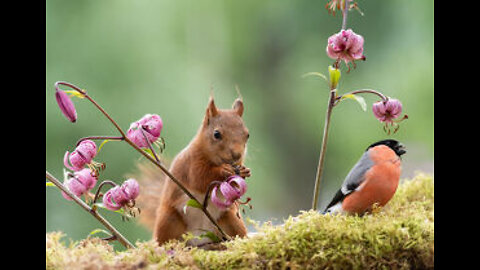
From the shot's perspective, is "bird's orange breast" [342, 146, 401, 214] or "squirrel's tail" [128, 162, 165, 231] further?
"squirrel's tail" [128, 162, 165, 231]

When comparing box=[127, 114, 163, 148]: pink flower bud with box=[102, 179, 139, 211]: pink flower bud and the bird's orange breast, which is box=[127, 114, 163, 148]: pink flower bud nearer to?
box=[102, 179, 139, 211]: pink flower bud

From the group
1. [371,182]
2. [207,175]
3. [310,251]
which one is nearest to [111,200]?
[207,175]

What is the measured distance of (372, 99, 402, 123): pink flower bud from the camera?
1005 mm

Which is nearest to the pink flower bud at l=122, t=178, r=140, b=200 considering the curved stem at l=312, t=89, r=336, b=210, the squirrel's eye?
the squirrel's eye

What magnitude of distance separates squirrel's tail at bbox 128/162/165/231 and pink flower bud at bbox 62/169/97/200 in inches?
15.6

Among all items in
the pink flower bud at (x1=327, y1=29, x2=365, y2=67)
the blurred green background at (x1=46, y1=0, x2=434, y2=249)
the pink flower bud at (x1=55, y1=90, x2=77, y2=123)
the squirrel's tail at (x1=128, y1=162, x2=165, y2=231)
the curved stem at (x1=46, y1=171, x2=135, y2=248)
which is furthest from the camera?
the blurred green background at (x1=46, y1=0, x2=434, y2=249)

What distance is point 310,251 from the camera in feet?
2.70

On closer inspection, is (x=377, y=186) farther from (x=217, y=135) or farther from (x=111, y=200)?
(x=111, y=200)

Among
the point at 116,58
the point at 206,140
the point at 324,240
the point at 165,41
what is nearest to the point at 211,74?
the point at 165,41

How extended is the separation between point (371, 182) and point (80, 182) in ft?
1.82

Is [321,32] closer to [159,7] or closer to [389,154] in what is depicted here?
[159,7]

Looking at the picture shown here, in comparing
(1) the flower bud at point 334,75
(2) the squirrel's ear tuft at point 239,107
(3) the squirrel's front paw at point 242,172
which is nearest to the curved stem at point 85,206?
(3) the squirrel's front paw at point 242,172

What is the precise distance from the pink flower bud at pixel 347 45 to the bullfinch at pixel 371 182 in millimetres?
194
